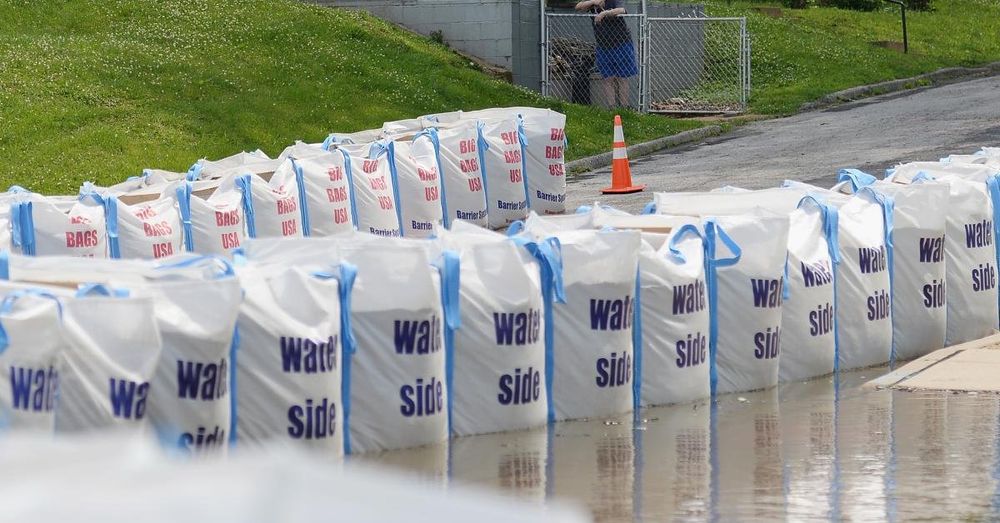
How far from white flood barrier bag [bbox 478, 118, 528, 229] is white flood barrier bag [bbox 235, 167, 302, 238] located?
2445 mm

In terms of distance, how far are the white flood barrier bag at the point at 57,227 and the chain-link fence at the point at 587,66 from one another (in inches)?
487

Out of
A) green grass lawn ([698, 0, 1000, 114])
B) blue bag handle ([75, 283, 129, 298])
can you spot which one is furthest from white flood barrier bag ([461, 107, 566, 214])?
green grass lawn ([698, 0, 1000, 114])

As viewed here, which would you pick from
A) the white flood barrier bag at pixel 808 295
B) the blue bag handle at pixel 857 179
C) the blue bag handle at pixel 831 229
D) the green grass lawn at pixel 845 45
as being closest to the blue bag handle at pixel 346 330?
the white flood barrier bag at pixel 808 295

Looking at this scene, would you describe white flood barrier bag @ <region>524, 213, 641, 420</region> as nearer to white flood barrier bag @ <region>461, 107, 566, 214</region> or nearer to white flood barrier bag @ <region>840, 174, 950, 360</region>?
white flood barrier bag @ <region>840, 174, 950, 360</region>

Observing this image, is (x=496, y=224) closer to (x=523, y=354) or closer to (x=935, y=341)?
(x=935, y=341)

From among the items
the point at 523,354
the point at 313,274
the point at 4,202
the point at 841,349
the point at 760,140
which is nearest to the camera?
the point at 313,274

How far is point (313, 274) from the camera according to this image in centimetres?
606

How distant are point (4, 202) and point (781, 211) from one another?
15.3 feet

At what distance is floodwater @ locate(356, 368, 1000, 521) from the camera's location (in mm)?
5520

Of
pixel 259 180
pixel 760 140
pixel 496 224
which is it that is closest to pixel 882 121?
pixel 760 140

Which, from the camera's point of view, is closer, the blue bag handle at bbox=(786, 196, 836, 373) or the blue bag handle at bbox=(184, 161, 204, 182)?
the blue bag handle at bbox=(786, 196, 836, 373)

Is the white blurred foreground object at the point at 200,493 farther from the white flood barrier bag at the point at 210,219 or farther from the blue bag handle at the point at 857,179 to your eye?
the white flood barrier bag at the point at 210,219

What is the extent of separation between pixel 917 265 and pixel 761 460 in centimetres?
256

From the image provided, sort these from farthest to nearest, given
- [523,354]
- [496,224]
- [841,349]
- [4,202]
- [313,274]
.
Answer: [496,224], [4,202], [841,349], [523,354], [313,274]
